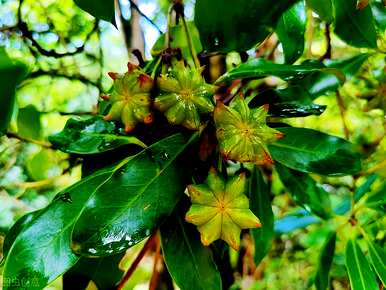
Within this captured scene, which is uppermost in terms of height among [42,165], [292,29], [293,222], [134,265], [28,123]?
[292,29]

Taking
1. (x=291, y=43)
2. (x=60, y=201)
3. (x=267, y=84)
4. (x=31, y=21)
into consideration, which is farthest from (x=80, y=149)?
(x=31, y=21)

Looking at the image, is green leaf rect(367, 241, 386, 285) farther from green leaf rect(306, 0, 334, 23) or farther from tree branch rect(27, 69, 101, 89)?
tree branch rect(27, 69, 101, 89)

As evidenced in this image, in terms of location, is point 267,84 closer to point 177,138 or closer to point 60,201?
point 177,138

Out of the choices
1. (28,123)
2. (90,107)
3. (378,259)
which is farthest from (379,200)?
(90,107)

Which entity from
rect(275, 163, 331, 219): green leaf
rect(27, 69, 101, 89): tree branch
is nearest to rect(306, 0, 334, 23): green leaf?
rect(275, 163, 331, 219): green leaf

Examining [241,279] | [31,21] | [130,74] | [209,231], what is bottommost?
[241,279]

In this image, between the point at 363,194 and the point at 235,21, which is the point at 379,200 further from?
the point at 235,21

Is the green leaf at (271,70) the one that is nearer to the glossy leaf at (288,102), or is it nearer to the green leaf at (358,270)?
the glossy leaf at (288,102)
